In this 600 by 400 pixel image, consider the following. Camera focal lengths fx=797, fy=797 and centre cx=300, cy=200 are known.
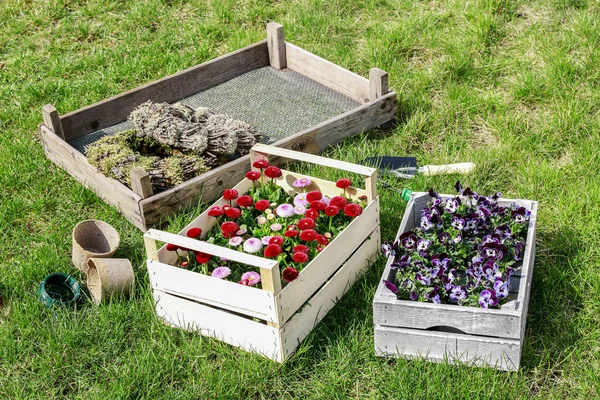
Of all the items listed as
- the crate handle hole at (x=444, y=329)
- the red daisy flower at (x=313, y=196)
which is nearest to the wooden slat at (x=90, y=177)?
the red daisy flower at (x=313, y=196)

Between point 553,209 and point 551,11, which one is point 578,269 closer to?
point 553,209

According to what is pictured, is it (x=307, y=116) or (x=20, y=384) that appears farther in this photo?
(x=307, y=116)

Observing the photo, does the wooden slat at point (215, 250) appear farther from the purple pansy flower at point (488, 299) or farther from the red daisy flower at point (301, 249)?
the purple pansy flower at point (488, 299)

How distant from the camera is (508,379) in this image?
324 cm

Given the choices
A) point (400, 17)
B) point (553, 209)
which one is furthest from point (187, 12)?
point (553, 209)

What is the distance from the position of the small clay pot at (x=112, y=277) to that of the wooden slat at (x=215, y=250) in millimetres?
369

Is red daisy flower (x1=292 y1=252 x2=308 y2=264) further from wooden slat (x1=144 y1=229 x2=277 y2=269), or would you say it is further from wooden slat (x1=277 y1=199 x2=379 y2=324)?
wooden slat (x1=144 y1=229 x2=277 y2=269)

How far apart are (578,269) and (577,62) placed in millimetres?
2031

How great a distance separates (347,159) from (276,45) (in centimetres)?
139

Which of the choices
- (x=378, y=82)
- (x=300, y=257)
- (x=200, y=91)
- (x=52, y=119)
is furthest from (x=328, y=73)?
(x=300, y=257)

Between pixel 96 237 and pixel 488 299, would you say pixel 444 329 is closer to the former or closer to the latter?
pixel 488 299

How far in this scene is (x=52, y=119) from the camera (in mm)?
4828

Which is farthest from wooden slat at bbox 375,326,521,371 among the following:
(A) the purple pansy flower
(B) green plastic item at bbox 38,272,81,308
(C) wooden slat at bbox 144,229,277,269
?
(B) green plastic item at bbox 38,272,81,308

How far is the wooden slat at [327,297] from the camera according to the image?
3408mm
